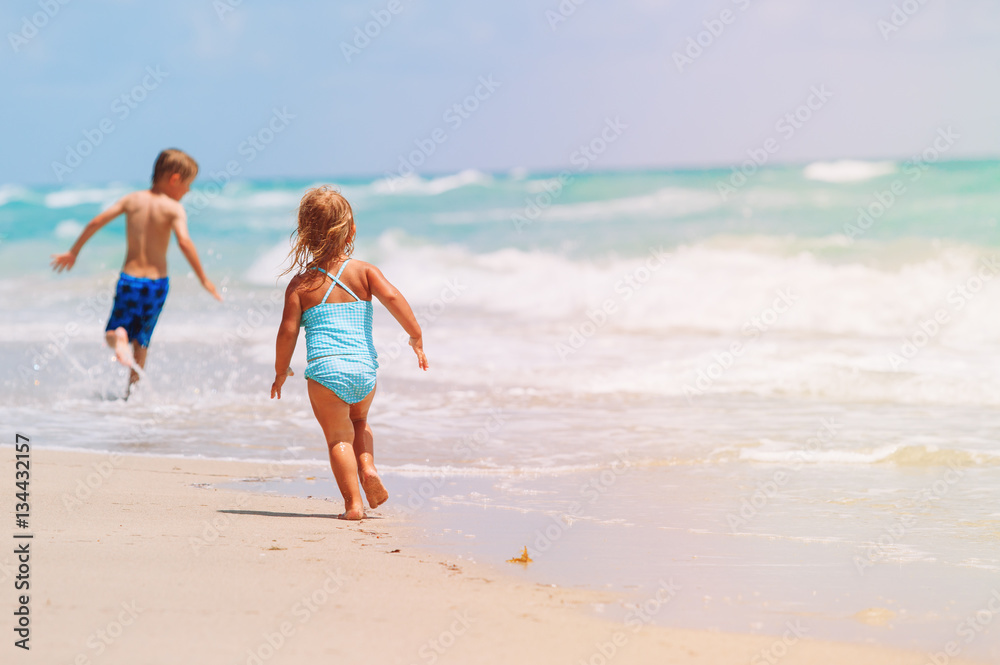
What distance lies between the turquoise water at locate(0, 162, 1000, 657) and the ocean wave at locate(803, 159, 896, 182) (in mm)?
4959

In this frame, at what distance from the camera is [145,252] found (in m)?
6.47

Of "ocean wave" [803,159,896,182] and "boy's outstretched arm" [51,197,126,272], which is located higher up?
"ocean wave" [803,159,896,182]

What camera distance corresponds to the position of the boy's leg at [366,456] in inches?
153

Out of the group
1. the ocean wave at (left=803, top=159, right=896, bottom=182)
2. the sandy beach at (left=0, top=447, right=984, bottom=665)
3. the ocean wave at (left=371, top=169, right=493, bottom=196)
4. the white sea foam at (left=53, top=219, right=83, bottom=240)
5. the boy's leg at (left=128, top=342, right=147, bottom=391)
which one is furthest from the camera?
the ocean wave at (left=371, top=169, right=493, bottom=196)

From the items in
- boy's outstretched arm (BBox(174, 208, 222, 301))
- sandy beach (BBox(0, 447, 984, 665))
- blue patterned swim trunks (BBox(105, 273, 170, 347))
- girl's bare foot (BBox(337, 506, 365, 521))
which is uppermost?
boy's outstretched arm (BBox(174, 208, 222, 301))

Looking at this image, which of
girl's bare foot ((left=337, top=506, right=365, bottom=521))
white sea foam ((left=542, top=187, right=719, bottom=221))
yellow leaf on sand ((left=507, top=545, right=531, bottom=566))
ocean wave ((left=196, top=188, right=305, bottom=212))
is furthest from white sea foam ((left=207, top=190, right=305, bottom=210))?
yellow leaf on sand ((left=507, top=545, right=531, bottom=566))

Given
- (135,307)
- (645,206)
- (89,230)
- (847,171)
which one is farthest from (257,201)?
(135,307)

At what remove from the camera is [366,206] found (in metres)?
26.2

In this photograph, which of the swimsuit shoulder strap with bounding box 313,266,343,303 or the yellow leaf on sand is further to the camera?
the swimsuit shoulder strap with bounding box 313,266,343,303

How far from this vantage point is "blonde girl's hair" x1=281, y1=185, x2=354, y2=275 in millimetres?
3896

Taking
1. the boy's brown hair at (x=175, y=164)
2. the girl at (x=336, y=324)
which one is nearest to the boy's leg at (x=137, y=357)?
the boy's brown hair at (x=175, y=164)

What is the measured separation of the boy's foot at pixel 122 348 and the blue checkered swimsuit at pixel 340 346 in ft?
9.64

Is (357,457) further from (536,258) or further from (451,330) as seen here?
(536,258)

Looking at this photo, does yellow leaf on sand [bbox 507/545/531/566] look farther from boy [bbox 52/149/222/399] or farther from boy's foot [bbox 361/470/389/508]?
boy [bbox 52/149/222/399]
